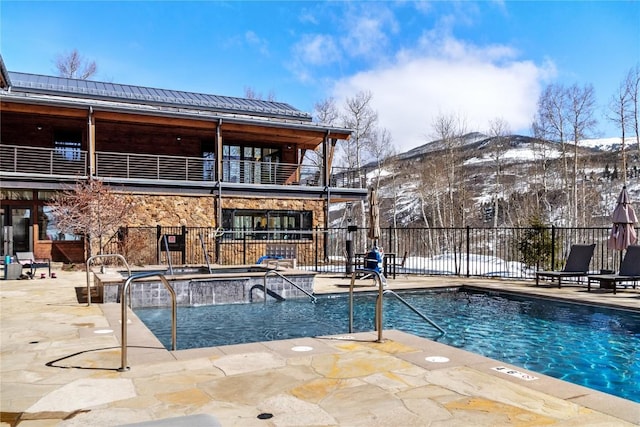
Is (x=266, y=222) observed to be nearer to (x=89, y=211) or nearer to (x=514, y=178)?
(x=89, y=211)

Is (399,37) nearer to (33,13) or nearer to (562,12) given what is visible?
(562,12)

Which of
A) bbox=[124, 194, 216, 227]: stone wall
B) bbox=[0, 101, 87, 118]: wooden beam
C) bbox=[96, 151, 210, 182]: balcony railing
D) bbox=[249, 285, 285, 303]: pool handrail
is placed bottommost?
bbox=[249, 285, 285, 303]: pool handrail

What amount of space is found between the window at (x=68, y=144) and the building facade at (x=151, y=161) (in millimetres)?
40

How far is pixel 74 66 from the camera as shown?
33.0 meters

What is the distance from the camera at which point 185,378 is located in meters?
4.16

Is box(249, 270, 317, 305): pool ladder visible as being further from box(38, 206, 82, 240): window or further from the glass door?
the glass door

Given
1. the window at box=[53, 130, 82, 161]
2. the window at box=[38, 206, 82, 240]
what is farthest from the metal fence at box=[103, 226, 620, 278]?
the window at box=[53, 130, 82, 161]

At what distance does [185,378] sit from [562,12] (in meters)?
11.0

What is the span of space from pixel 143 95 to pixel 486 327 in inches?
801

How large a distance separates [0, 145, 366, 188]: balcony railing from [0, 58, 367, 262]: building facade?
45mm

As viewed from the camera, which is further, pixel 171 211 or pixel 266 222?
pixel 266 222

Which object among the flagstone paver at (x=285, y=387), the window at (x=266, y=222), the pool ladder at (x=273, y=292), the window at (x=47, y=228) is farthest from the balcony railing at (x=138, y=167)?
the flagstone paver at (x=285, y=387)

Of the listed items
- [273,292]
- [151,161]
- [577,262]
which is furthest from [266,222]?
[577,262]

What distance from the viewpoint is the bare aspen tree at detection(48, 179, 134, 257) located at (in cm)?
1593
